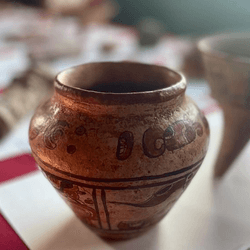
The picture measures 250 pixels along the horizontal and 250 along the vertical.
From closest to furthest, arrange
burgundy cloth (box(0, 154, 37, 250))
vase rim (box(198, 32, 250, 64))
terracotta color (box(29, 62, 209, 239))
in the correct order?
terracotta color (box(29, 62, 209, 239)), burgundy cloth (box(0, 154, 37, 250)), vase rim (box(198, 32, 250, 64))

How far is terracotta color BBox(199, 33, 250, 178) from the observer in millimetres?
710

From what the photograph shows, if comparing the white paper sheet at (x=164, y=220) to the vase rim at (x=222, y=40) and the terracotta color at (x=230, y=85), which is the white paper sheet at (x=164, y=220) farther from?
the vase rim at (x=222, y=40)

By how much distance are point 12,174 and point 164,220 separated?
0.38 metres

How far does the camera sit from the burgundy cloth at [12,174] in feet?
2.02

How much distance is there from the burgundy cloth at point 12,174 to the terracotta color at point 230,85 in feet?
1.57

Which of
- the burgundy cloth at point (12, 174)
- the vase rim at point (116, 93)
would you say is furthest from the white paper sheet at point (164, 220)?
the vase rim at point (116, 93)

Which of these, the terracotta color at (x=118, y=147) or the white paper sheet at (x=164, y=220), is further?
the white paper sheet at (x=164, y=220)

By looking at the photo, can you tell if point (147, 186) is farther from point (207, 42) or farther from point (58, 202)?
point (207, 42)

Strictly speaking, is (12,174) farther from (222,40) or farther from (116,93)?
(222,40)

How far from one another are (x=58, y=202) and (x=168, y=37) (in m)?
1.47

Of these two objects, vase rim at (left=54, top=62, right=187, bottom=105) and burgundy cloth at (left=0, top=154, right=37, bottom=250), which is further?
burgundy cloth at (left=0, top=154, right=37, bottom=250)

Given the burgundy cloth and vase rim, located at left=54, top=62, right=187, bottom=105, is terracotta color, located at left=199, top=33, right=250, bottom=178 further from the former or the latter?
the burgundy cloth

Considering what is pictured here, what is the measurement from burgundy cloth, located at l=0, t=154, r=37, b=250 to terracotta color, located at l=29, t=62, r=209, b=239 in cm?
14

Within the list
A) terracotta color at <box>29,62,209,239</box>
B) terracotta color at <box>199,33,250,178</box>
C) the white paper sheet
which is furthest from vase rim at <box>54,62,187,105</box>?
the white paper sheet
